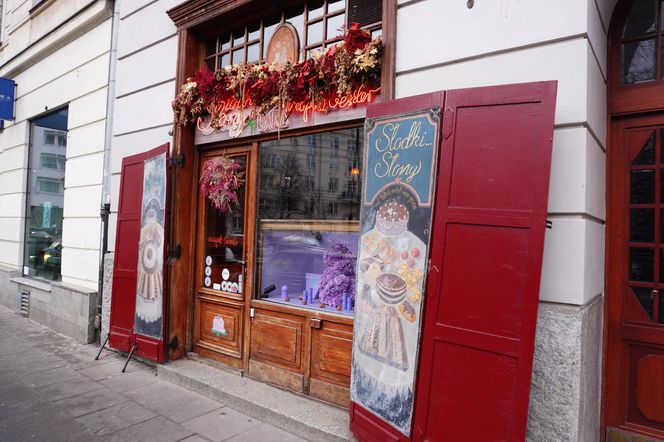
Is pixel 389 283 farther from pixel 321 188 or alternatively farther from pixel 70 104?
pixel 70 104

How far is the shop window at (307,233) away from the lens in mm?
4488

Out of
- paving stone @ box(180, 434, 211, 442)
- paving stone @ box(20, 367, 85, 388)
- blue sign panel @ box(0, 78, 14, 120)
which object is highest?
blue sign panel @ box(0, 78, 14, 120)

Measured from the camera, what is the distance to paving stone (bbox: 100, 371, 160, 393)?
5051mm

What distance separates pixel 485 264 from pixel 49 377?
18.2 feet

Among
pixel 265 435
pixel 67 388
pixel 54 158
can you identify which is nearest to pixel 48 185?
pixel 54 158

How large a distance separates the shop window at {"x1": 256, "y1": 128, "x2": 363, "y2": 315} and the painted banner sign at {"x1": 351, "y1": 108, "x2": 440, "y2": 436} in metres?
0.85

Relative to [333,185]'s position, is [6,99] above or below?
above

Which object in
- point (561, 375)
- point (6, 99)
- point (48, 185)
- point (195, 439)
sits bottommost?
point (195, 439)

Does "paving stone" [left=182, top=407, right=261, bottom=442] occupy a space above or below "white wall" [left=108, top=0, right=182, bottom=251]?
below

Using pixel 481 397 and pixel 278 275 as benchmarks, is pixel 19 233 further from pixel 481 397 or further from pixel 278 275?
pixel 481 397

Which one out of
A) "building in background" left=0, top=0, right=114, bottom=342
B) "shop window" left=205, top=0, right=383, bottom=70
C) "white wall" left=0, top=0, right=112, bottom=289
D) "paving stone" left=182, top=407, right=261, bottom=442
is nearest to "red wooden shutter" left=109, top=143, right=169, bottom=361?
"building in background" left=0, top=0, right=114, bottom=342

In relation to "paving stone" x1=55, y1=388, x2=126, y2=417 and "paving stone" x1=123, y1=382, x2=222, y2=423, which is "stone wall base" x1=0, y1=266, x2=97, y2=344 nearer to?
"paving stone" x1=55, y1=388, x2=126, y2=417

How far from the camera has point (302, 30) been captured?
4.78m

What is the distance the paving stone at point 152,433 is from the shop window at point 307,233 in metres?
1.62
